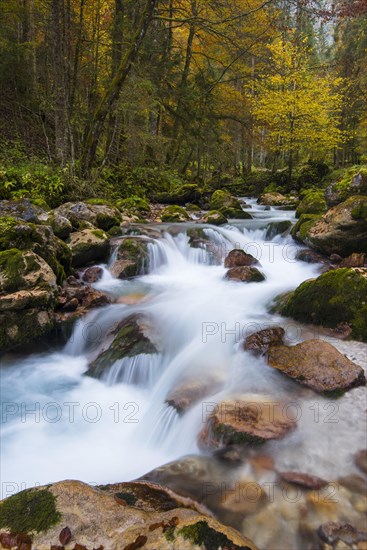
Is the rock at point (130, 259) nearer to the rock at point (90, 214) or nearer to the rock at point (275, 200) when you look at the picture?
the rock at point (90, 214)

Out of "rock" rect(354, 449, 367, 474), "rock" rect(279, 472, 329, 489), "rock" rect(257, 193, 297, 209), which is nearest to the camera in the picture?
"rock" rect(279, 472, 329, 489)

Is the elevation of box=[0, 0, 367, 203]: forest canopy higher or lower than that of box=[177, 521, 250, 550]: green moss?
higher

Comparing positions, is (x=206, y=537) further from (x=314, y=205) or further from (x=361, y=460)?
(x=314, y=205)

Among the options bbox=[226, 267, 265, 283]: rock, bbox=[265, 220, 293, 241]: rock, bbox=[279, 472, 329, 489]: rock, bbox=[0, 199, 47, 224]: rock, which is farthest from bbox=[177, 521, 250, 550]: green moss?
bbox=[265, 220, 293, 241]: rock

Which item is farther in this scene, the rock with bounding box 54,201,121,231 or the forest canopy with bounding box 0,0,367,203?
the forest canopy with bounding box 0,0,367,203

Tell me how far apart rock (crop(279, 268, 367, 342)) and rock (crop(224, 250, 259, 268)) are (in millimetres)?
2839

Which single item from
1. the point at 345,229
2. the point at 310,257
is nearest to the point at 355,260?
the point at 345,229

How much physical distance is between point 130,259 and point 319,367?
5.12 m

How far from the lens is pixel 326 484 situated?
2.70 m

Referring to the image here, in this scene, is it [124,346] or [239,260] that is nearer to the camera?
[124,346]

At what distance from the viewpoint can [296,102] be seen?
54.2ft

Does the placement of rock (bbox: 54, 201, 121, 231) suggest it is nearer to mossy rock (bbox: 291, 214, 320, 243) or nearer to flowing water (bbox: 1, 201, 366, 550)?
flowing water (bbox: 1, 201, 366, 550)

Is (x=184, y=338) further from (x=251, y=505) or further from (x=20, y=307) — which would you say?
(x=251, y=505)

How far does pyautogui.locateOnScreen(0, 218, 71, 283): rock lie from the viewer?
612 centimetres
